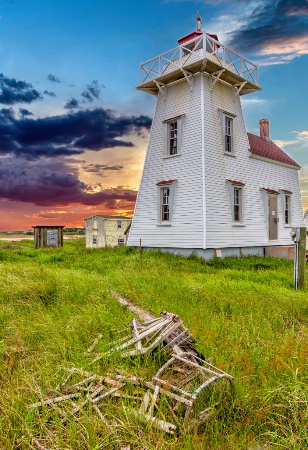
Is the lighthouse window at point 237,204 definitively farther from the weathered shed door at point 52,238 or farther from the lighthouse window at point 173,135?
the weathered shed door at point 52,238

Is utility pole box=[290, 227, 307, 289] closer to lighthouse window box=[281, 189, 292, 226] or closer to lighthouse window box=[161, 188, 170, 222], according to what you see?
lighthouse window box=[161, 188, 170, 222]

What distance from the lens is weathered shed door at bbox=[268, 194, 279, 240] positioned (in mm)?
21766

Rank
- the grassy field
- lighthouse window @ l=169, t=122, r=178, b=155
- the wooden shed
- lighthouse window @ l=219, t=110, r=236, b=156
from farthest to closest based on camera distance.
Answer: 1. the wooden shed
2. lighthouse window @ l=169, t=122, r=178, b=155
3. lighthouse window @ l=219, t=110, r=236, b=156
4. the grassy field

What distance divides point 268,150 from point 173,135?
26.5ft

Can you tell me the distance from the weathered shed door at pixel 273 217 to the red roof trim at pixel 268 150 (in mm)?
2718

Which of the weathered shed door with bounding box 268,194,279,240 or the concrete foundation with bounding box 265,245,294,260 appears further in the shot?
the weathered shed door with bounding box 268,194,279,240

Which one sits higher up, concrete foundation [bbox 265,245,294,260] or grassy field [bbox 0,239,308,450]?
concrete foundation [bbox 265,245,294,260]

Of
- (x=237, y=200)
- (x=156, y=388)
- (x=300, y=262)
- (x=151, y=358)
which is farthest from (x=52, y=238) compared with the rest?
(x=156, y=388)

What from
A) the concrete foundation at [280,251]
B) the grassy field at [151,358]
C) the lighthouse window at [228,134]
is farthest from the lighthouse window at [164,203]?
the grassy field at [151,358]

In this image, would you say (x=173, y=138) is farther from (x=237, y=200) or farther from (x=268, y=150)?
(x=268, y=150)

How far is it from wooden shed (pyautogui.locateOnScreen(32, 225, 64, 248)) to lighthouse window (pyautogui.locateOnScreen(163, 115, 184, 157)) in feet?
43.6

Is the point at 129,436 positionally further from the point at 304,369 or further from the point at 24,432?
the point at 304,369

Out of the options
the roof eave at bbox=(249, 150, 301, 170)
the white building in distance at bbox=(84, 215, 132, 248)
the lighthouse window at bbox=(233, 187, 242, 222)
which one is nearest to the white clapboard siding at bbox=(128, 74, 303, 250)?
the roof eave at bbox=(249, 150, 301, 170)

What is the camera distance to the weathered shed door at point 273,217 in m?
21.8
